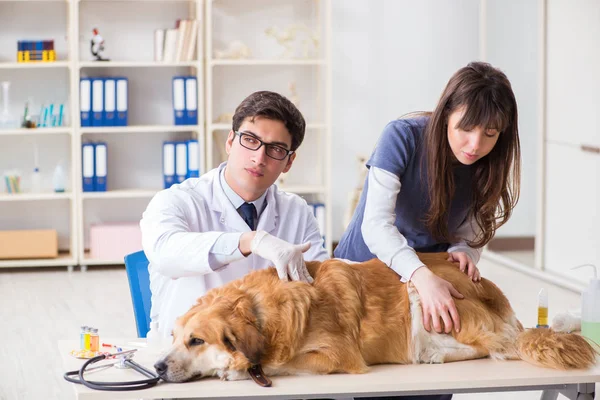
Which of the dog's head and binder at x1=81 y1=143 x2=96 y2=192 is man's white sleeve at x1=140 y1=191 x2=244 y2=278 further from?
binder at x1=81 y1=143 x2=96 y2=192

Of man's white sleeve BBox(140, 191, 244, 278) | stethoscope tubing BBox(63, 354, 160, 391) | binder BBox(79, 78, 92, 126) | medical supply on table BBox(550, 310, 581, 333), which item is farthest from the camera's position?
binder BBox(79, 78, 92, 126)

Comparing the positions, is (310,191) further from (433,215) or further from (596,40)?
(433,215)

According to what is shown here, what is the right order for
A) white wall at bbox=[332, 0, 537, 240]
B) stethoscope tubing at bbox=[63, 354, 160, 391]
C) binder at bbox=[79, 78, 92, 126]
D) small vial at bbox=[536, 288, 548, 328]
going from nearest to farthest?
stethoscope tubing at bbox=[63, 354, 160, 391]
small vial at bbox=[536, 288, 548, 328]
binder at bbox=[79, 78, 92, 126]
white wall at bbox=[332, 0, 537, 240]

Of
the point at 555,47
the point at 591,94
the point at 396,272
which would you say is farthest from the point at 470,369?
the point at 555,47

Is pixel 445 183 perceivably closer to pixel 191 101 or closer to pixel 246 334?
pixel 246 334

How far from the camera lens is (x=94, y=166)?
17.2 ft

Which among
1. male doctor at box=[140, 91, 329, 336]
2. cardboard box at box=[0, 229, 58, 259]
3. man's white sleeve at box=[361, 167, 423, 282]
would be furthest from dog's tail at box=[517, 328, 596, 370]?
cardboard box at box=[0, 229, 58, 259]

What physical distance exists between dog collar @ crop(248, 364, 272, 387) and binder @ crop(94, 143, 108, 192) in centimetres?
387

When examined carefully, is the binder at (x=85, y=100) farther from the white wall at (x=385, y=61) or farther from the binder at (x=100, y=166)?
the white wall at (x=385, y=61)

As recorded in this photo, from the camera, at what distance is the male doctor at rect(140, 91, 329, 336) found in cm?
182

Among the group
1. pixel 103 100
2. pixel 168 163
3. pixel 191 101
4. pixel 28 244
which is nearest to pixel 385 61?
pixel 191 101

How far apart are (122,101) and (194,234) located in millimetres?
3558

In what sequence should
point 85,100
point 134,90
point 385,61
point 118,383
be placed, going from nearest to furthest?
point 118,383 < point 85,100 < point 134,90 < point 385,61

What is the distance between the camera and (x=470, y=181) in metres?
2.09
